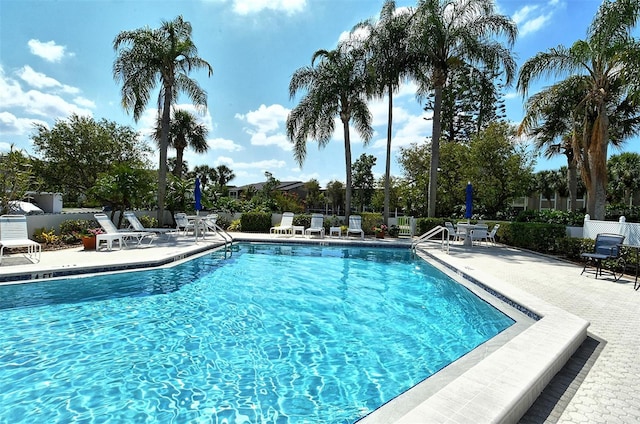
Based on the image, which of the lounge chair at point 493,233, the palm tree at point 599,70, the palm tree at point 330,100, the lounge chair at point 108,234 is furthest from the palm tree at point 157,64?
the lounge chair at point 493,233

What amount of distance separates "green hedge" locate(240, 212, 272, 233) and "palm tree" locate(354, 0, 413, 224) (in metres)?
7.03

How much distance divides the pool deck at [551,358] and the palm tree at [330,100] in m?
12.7

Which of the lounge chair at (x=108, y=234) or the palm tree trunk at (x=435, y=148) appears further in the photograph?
the palm tree trunk at (x=435, y=148)

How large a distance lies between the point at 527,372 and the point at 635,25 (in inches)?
581

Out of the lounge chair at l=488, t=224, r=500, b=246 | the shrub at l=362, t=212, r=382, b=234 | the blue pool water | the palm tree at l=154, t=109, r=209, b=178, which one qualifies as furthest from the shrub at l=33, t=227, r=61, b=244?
the lounge chair at l=488, t=224, r=500, b=246

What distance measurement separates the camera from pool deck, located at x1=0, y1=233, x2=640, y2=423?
2.71 m

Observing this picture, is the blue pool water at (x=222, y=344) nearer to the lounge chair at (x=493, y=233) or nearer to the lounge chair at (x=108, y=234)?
the lounge chair at (x=108, y=234)

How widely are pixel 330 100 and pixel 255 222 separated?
796 centimetres

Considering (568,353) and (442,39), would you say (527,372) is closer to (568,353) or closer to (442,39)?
(568,353)

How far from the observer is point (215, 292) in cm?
773

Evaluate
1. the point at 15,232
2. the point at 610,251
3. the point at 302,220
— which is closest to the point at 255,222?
the point at 302,220

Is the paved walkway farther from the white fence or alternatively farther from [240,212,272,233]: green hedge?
[240,212,272,233]: green hedge

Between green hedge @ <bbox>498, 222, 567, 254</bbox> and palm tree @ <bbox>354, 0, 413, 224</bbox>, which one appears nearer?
green hedge @ <bbox>498, 222, 567, 254</bbox>

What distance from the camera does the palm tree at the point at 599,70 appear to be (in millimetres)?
11609
